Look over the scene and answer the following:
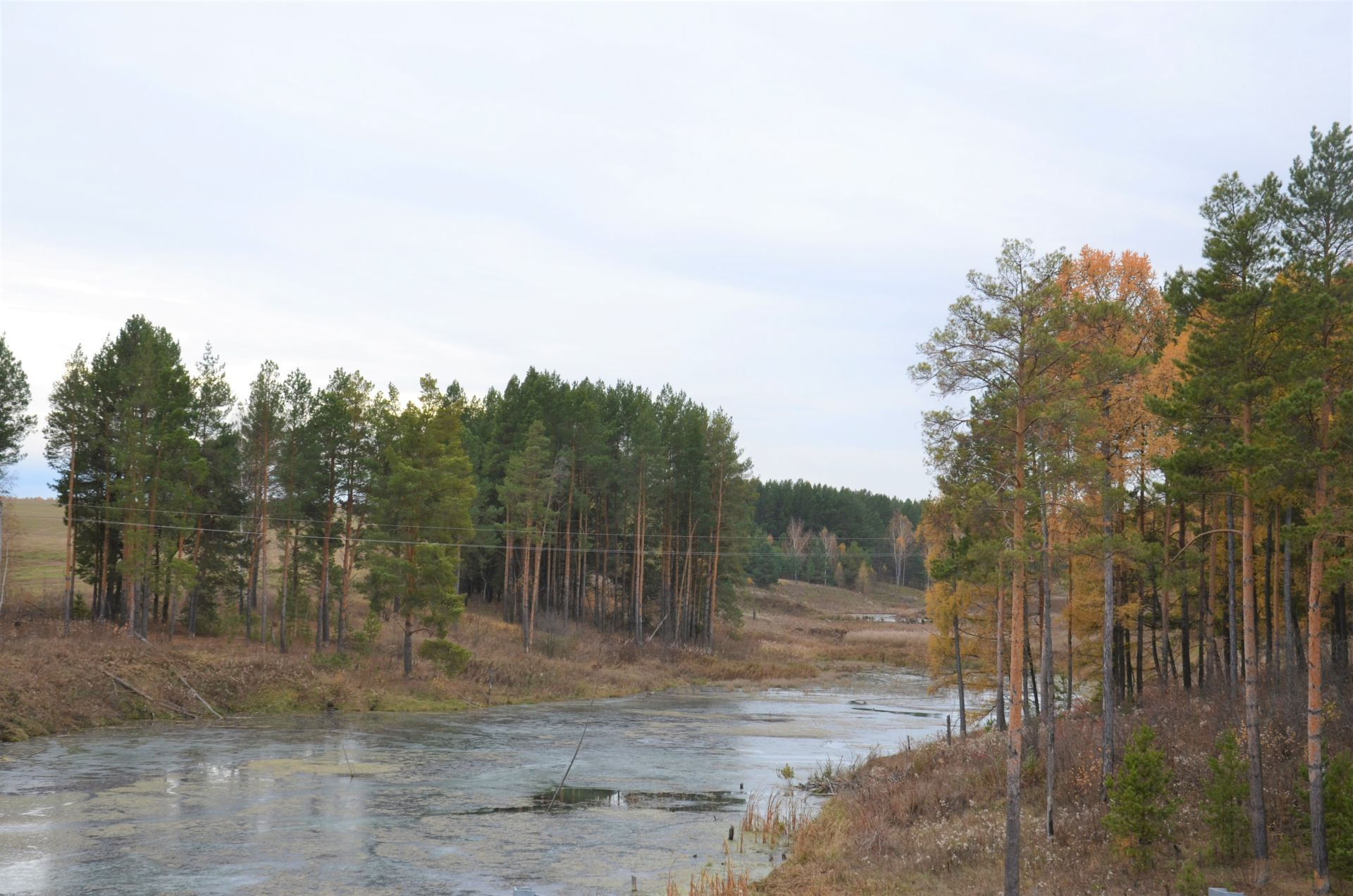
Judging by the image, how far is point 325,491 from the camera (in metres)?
52.9

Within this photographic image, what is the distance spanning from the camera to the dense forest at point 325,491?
48.1 m

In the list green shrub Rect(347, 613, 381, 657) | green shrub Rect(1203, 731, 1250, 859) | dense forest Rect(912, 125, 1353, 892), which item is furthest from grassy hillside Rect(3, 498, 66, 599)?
green shrub Rect(1203, 731, 1250, 859)

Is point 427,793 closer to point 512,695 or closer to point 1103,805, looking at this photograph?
point 1103,805

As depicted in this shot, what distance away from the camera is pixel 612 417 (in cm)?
7850

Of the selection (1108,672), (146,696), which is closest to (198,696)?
(146,696)

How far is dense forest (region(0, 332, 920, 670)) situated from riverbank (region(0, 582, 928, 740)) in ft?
6.78

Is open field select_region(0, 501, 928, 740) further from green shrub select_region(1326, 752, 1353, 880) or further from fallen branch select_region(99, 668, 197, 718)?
green shrub select_region(1326, 752, 1353, 880)

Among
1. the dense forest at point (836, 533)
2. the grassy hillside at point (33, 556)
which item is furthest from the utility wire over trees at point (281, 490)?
the dense forest at point (836, 533)

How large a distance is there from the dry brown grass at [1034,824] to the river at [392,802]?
8.25 ft

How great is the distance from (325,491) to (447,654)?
11.1m

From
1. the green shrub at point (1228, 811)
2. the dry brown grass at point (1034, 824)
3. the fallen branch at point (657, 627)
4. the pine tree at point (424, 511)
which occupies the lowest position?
→ the fallen branch at point (657, 627)

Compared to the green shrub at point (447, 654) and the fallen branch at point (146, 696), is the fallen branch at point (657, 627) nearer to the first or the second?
the green shrub at point (447, 654)

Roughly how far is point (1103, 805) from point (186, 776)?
79.6ft

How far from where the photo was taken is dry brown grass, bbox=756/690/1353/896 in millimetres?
17672
